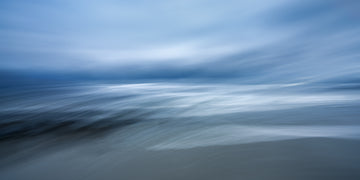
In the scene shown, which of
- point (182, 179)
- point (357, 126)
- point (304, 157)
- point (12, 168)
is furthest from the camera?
point (357, 126)

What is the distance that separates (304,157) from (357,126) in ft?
3.40

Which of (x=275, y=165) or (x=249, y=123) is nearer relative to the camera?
(x=275, y=165)

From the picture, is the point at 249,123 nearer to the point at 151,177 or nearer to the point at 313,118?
the point at 313,118

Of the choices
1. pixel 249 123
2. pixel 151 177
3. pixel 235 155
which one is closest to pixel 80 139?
pixel 151 177

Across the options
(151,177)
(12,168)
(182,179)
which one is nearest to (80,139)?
(12,168)

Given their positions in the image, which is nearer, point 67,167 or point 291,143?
point 67,167

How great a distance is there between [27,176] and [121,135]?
72 cm

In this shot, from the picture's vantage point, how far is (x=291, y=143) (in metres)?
1.10

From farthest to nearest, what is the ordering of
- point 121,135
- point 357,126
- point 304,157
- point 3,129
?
point 3,129, point 121,135, point 357,126, point 304,157

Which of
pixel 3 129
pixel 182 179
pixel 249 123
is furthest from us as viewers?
pixel 3 129

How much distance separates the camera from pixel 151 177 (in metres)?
0.83

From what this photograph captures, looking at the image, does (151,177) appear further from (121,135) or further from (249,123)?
(249,123)

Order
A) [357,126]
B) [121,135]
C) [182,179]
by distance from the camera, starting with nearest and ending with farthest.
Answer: [182,179] → [357,126] → [121,135]

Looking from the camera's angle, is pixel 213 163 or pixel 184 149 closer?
pixel 213 163
